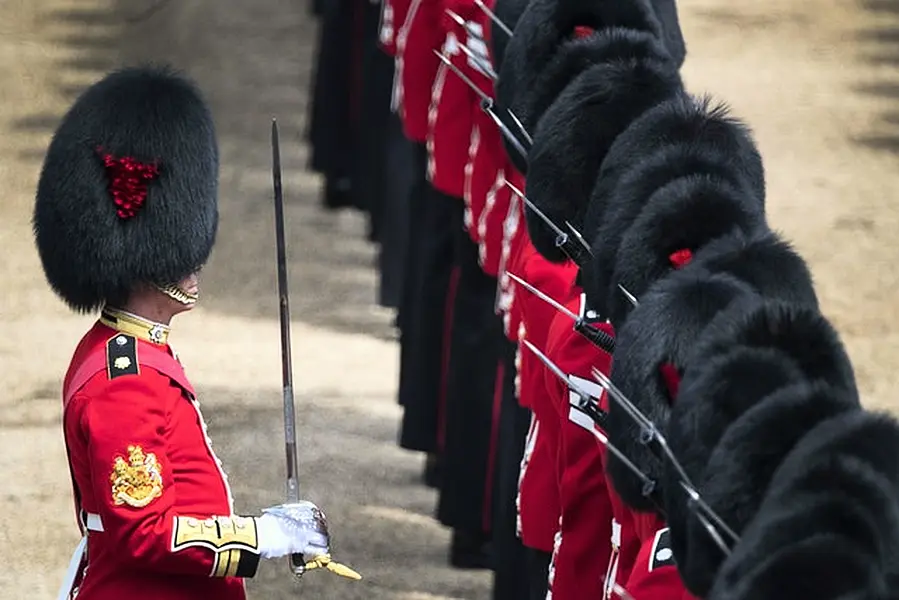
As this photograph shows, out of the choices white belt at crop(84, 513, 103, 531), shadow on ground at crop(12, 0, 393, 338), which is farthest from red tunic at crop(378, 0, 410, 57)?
white belt at crop(84, 513, 103, 531)

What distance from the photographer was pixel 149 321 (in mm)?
3076

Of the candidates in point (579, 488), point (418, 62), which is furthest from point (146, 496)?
point (418, 62)

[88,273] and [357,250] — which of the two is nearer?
[88,273]

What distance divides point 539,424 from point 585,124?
0.66m

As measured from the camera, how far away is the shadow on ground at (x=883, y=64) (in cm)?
853

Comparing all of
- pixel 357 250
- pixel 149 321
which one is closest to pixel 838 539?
pixel 149 321

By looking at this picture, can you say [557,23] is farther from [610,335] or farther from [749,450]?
[749,450]

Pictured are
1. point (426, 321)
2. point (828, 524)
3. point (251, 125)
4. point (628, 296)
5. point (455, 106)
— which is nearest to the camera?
point (828, 524)

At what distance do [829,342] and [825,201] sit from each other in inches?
229

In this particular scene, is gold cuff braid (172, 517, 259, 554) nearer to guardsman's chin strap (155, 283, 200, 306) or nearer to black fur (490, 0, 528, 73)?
guardsman's chin strap (155, 283, 200, 306)

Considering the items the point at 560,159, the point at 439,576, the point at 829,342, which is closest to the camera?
the point at 829,342

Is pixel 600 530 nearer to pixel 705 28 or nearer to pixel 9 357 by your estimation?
pixel 9 357

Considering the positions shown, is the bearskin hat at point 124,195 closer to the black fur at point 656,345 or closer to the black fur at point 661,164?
the black fur at point 661,164

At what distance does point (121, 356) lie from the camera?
301cm
